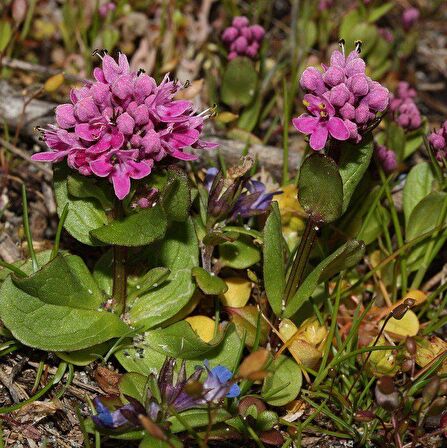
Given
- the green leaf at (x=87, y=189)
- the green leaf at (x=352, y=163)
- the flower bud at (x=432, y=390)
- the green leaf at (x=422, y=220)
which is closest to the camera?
the flower bud at (x=432, y=390)

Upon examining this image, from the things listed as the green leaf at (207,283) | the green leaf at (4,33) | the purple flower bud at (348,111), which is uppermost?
the purple flower bud at (348,111)

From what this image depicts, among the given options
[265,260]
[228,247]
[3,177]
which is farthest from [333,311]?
[3,177]

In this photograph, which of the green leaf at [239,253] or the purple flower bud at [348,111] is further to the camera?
the green leaf at [239,253]

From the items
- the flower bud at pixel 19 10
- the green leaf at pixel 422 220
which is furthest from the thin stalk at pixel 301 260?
the flower bud at pixel 19 10

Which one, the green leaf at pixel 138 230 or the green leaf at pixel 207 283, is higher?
the green leaf at pixel 138 230

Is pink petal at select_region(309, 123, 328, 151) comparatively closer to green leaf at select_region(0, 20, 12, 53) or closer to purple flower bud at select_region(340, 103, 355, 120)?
purple flower bud at select_region(340, 103, 355, 120)

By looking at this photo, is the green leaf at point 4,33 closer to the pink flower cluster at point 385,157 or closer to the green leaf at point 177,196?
the green leaf at point 177,196

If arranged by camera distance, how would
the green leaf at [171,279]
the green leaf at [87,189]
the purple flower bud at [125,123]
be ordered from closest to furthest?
the purple flower bud at [125,123], the green leaf at [87,189], the green leaf at [171,279]
